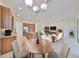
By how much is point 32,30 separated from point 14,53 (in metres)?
0.53

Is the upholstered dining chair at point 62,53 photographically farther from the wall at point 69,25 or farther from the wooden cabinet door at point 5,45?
the wooden cabinet door at point 5,45

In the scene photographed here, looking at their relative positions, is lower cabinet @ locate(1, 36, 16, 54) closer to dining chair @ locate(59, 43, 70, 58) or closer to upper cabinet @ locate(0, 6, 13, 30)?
upper cabinet @ locate(0, 6, 13, 30)

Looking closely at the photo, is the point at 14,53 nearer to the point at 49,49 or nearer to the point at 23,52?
the point at 23,52

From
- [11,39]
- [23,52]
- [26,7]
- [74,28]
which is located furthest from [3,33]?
[74,28]

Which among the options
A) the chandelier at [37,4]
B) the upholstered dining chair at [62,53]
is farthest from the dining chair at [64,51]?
the chandelier at [37,4]

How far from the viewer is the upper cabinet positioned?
1917 millimetres

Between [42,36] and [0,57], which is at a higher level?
[42,36]

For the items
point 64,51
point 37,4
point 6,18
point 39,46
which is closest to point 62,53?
point 64,51

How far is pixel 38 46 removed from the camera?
6.68ft

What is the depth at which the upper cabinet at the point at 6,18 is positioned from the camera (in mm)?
1917

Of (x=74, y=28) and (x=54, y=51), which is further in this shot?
(x=54, y=51)

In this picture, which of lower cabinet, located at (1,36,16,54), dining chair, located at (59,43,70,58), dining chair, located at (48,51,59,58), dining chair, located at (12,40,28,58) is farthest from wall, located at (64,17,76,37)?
lower cabinet, located at (1,36,16,54)

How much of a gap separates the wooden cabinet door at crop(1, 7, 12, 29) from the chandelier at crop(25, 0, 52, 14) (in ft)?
1.18

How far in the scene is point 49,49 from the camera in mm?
2006
